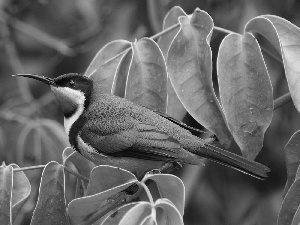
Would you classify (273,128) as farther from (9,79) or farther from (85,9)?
(9,79)

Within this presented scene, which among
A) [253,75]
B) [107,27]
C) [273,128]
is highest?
[253,75]

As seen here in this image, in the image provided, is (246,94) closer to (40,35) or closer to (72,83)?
(72,83)

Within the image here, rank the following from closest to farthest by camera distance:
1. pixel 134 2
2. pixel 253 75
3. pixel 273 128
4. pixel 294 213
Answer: pixel 294 213, pixel 253 75, pixel 273 128, pixel 134 2

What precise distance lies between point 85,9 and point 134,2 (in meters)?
0.57

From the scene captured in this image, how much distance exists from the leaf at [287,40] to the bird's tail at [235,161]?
0.52 meters

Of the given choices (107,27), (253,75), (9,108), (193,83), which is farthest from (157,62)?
(9,108)

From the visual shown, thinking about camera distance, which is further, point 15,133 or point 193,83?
point 15,133

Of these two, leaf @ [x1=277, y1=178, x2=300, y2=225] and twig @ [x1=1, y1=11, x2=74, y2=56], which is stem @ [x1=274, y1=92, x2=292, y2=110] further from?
twig @ [x1=1, y1=11, x2=74, y2=56]

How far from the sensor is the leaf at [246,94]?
249 centimetres

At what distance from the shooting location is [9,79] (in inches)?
238

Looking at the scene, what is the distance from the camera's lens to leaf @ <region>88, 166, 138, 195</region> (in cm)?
224

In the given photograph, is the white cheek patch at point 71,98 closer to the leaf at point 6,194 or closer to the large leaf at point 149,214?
the leaf at point 6,194

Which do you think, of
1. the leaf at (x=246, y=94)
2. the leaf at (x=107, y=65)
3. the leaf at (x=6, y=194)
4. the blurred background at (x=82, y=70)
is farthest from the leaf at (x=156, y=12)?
the leaf at (x=6, y=194)

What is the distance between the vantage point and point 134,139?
296cm
